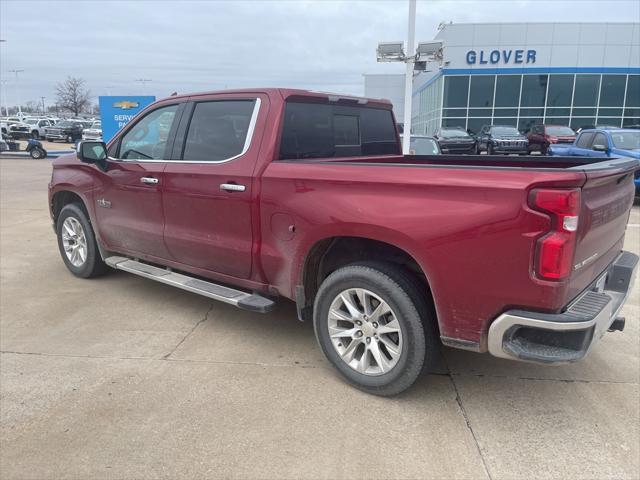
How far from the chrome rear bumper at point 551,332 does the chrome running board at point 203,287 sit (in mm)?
1682

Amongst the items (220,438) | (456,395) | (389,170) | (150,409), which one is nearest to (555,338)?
(456,395)

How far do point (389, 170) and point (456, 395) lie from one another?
1.56 m

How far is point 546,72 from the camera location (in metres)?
32.7

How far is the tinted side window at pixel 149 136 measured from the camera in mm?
4452

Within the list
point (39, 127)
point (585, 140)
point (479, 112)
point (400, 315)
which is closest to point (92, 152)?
point (400, 315)

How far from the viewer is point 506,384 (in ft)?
11.5

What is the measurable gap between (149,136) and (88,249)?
1.67 m

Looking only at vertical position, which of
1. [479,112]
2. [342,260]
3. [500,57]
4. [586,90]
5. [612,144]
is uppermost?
[500,57]

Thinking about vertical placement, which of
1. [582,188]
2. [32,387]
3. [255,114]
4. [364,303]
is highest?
[255,114]

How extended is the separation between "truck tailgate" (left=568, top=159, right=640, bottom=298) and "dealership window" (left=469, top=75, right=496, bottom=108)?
32692 millimetres

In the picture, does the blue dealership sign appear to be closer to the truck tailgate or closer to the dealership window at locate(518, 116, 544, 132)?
the truck tailgate

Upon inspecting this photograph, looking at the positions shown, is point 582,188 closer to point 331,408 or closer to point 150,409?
point 331,408

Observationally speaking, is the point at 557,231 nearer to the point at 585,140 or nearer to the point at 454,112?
the point at 585,140

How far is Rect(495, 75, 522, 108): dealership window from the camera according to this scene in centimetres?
3325
